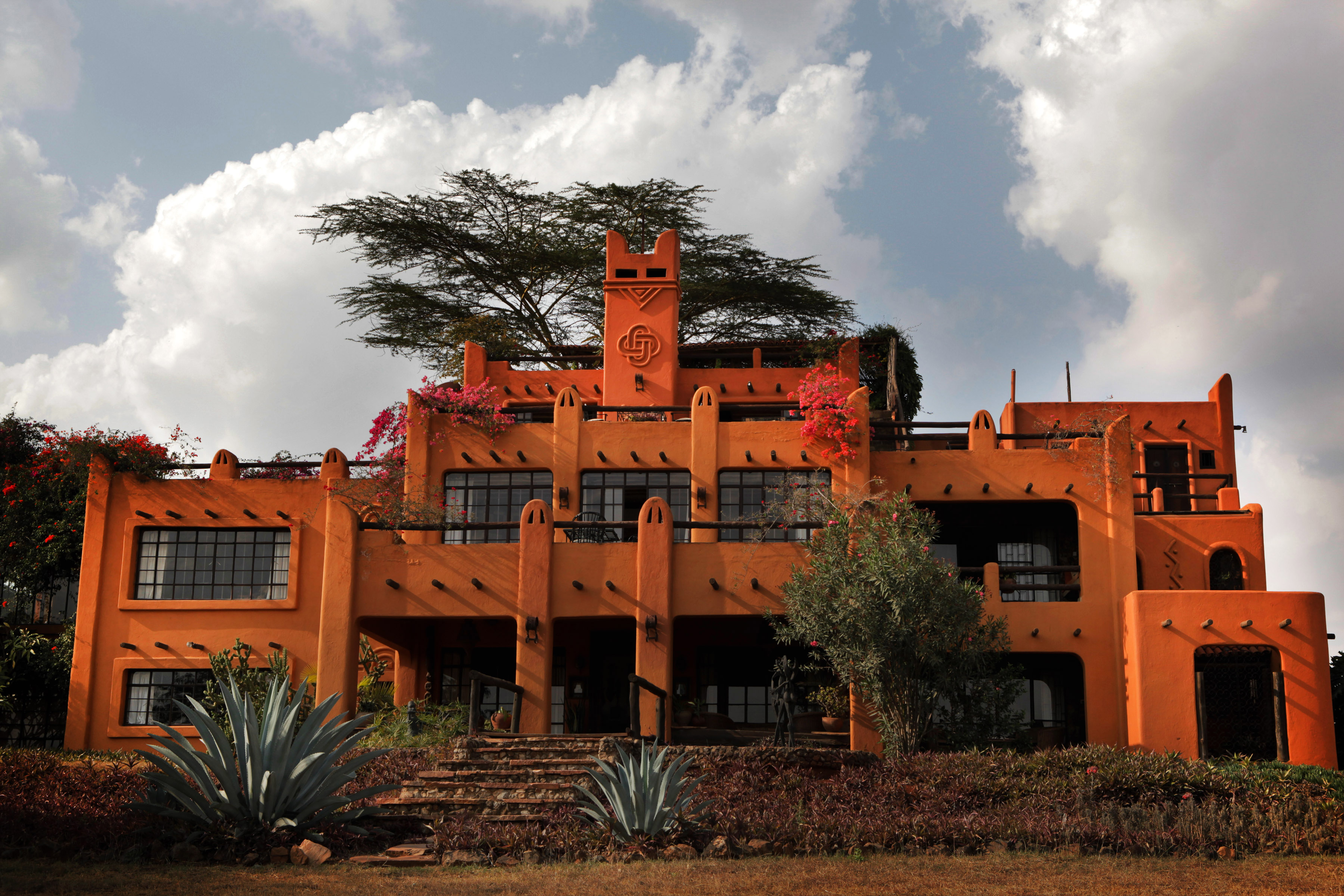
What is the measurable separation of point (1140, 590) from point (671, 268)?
1217 centimetres

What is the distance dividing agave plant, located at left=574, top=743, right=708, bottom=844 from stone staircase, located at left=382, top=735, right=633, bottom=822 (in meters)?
1.16

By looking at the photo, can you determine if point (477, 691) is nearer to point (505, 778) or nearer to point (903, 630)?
point (505, 778)

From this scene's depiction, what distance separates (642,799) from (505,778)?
10.6 feet

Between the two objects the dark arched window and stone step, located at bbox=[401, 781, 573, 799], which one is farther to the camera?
the dark arched window

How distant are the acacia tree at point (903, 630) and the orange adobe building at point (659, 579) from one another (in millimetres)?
1285

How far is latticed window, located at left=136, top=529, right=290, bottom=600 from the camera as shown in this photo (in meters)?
23.6

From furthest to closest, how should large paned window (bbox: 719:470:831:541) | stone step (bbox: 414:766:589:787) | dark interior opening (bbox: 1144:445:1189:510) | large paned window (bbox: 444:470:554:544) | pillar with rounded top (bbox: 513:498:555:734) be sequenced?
dark interior opening (bbox: 1144:445:1189:510), large paned window (bbox: 444:470:554:544), large paned window (bbox: 719:470:831:541), pillar with rounded top (bbox: 513:498:555:734), stone step (bbox: 414:766:589:787)

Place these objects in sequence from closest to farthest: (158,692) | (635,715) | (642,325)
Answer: (635,715) → (158,692) → (642,325)

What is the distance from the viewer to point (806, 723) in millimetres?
21500

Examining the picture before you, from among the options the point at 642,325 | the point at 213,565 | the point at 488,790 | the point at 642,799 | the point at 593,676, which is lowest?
the point at 488,790

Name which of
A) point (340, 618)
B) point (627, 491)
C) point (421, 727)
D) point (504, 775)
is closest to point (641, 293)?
point (627, 491)

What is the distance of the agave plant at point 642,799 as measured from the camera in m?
12.6

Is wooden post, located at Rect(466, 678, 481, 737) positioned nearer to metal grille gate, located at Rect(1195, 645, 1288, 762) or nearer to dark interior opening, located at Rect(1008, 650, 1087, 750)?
dark interior opening, located at Rect(1008, 650, 1087, 750)

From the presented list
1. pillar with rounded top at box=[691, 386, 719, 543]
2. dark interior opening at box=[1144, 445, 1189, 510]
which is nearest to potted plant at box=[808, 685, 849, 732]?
pillar with rounded top at box=[691, 386, 719, 543]
